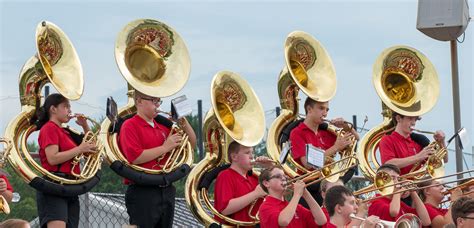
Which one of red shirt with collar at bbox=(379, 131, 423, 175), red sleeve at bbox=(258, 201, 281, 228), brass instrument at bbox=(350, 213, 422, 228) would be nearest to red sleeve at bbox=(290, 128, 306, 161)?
red shirt with collar at bbox=(379, 131, 423, 175)

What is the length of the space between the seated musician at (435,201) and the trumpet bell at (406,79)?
98 cm

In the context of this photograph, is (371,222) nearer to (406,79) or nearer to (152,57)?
(152,57)

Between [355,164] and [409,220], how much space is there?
1.62 m

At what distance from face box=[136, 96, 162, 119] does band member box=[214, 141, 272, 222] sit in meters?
0.69

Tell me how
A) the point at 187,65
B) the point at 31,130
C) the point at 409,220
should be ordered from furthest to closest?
the point at 187,65, the point at 31,130, the point at 409,220

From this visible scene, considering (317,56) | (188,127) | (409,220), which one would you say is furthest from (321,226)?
(317,56)

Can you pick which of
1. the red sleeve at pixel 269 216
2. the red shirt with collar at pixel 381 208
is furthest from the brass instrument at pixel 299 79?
the red sleeve at pixel 269 216

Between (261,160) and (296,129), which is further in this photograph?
(296,129)

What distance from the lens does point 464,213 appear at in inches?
315

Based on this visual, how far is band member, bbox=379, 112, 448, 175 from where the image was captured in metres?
10.3

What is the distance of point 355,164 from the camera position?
10.3 meters

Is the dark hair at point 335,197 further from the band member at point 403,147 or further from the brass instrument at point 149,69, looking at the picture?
the band member at point 403,147

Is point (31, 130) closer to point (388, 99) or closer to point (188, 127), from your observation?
point (188, 127)

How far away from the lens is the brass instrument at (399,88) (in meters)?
10.8
